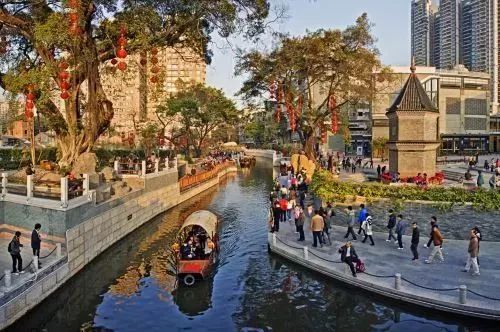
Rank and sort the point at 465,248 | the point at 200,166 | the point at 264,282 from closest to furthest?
the point at 264,282, the point at 465,248, the point at 200,166

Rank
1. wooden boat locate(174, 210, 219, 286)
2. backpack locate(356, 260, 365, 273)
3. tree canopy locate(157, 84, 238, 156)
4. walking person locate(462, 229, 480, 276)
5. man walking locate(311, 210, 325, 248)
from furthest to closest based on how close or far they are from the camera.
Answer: tree canopy locate(157, 84, 238, 156)
man walking locate(311, 210, 325, 248)
wooden boat locate(174, 210, 219, 286)
backpack locate(356, 260, 365, 273)
walking person locate(462, 229, 480, 276)

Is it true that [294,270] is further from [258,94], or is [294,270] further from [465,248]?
[258,94]

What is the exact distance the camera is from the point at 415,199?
22.1 meters

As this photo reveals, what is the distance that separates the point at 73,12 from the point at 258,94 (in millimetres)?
23635

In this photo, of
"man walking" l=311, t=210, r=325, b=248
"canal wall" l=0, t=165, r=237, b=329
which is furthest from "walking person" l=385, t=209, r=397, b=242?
"canal wall" l=0, t=165, r=237, b=329

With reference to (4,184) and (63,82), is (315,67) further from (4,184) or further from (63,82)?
(4,184)

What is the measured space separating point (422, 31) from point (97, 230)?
120 m

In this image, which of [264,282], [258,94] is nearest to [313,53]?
[258,94]

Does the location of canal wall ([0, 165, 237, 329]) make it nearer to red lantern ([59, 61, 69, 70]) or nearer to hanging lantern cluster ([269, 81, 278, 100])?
red lantern ([59, 61, 69, 70])

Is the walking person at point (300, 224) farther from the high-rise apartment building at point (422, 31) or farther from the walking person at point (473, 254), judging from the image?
the high-rise apartment building at point (422, 31)

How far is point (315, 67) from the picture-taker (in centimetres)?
3900

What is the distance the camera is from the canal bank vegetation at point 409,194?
20953mm

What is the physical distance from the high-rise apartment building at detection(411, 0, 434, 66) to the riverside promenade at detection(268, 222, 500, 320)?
358ft

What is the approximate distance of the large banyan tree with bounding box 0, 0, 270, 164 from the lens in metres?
24.3
